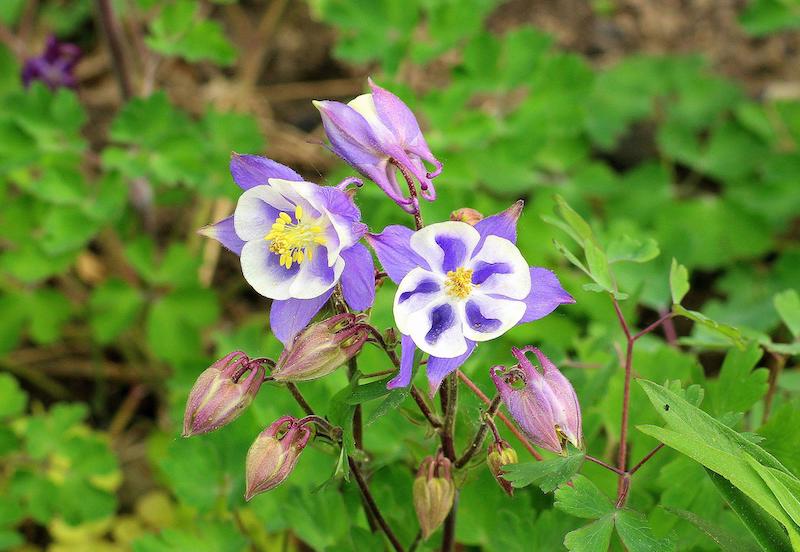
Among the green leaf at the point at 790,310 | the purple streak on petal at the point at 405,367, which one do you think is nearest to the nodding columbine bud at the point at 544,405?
the purple streak on petal at the point at 405,367

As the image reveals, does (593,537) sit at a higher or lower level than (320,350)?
lower

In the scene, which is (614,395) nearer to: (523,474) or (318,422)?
(523,474)

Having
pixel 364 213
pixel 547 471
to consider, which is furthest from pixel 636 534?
pixel 364 213

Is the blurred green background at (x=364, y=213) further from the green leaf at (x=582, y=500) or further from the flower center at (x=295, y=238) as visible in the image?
the flower center at (x=295, y=238)

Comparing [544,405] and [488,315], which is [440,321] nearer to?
[488,315]

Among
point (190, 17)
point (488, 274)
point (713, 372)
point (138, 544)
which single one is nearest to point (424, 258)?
point (488, 274)

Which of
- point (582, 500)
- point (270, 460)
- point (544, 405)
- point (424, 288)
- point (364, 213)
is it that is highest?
point (424, 288)
